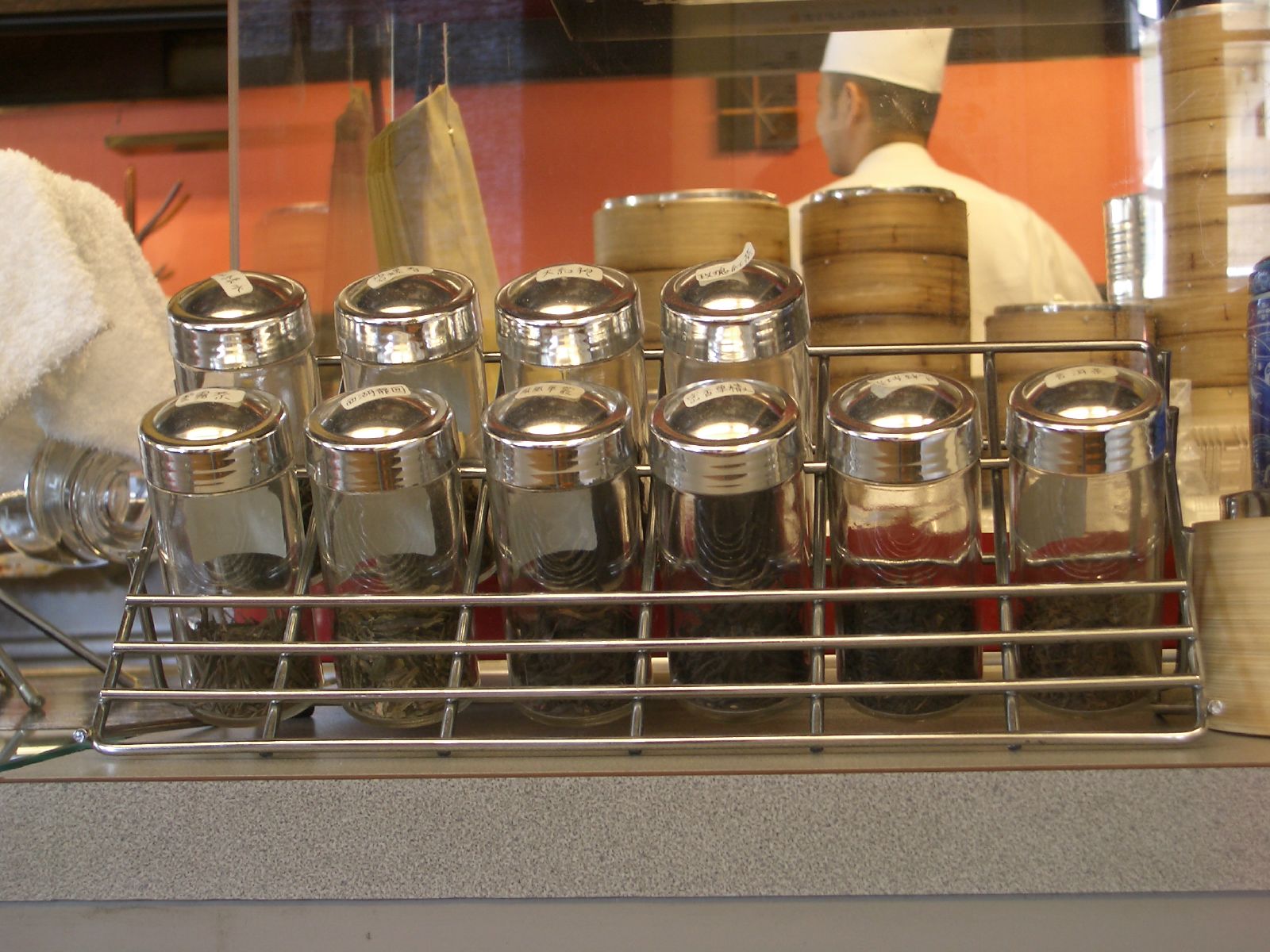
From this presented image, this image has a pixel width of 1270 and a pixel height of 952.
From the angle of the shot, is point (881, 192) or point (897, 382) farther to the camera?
point (881, 192)

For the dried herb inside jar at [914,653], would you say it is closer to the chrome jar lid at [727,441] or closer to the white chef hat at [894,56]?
the chrome jar lid at [727,441]

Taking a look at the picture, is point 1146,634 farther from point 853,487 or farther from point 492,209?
point 492,209

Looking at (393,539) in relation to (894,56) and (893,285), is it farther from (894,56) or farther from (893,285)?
(894,56)

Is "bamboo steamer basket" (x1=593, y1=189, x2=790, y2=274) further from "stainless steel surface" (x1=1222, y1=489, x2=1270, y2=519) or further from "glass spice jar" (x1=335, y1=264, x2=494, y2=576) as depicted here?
"stainless steel surface" (x1=1222, y1=489, x2=1270, y2=519)

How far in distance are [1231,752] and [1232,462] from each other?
0.26 m

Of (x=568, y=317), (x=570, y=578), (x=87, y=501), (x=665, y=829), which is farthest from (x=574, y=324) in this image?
(x=87, y=501)

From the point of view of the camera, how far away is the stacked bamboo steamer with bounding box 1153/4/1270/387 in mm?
642

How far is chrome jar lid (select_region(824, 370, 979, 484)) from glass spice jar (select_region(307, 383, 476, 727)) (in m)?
0.15

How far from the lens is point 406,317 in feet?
1.65

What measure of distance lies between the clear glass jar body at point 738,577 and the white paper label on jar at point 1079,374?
102 millimetres

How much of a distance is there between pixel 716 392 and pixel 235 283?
0.78 feet

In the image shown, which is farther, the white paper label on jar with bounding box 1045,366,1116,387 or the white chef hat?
the white chef hat

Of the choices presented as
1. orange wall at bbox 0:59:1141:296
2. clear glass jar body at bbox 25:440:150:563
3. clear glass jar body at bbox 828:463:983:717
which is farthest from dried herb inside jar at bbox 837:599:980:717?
clear glass jar body at bbox 25:440:150:563

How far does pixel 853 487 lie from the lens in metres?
0.47
